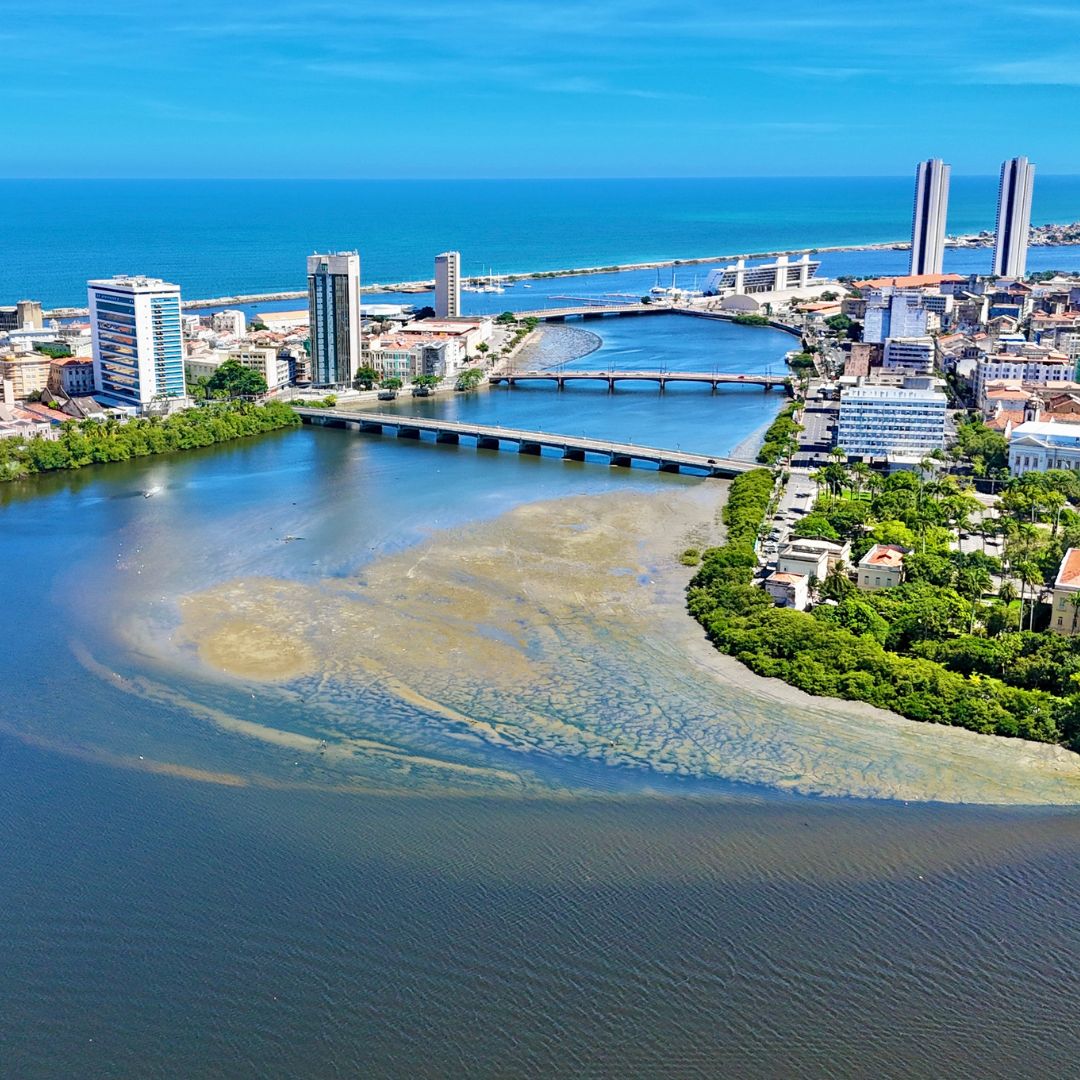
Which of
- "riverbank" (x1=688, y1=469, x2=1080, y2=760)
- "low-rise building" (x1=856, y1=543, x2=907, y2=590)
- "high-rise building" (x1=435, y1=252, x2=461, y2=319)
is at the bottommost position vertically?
"riverbank" (x1=688, y1=469, x2=1080, y2=760)

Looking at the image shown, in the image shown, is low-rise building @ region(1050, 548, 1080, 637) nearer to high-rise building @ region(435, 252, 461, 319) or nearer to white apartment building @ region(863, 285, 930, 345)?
white apartment building @ region(863, 285, 930, 345)

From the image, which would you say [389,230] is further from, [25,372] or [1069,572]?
[1069,572]

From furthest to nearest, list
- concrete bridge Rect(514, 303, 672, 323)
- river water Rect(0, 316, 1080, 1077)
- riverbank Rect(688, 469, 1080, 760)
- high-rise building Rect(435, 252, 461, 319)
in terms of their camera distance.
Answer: concrete bridge Rect(514, 303, 672, 323) → high-rise building Rect(435, 252, 461, 319) → riverbank Rect(688, 469, 1080, 760) → river water Rect(0, 316, 1080, 1077)

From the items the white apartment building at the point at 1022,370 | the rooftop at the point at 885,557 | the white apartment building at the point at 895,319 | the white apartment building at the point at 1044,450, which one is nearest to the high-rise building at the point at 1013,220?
the white apartment building at the point at 895,319

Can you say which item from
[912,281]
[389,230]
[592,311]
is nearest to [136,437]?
[592,311]

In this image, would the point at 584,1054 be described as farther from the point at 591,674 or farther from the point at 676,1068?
Answer: the point at 591,674

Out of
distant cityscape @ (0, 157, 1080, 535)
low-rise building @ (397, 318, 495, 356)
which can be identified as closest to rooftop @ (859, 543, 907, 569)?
distant cityscape @ (0, 157, 1080, 535)
